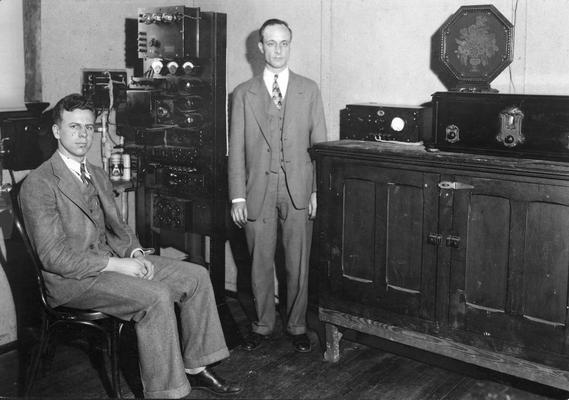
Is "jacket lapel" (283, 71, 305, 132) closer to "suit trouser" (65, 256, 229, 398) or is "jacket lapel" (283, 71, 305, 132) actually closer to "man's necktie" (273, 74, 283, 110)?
"man's necktie" (273, 74, 283, 110)

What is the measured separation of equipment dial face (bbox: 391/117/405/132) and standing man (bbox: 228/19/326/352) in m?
0.44

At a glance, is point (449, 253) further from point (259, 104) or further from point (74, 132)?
point (74, 132)

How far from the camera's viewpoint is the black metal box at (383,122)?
3.64 metres

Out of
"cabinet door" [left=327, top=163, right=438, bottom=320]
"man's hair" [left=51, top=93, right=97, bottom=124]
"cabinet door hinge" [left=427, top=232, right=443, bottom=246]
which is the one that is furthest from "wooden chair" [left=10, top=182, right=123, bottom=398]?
"cabinet door hinge" [left=427, top=232, right=443, bottom=246]

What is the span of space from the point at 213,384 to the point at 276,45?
1815 mm

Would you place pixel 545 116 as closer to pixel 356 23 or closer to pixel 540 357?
pixel 540 357

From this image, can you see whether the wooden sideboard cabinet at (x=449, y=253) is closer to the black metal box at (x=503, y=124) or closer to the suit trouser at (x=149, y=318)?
the black metal box at (x=503, y=124)

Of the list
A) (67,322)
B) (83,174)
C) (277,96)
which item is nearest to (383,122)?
(277,96)

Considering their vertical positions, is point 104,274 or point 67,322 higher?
point 104,274

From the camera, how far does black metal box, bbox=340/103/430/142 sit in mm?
3637

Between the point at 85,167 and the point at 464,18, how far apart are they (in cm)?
202

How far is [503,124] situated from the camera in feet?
10.2

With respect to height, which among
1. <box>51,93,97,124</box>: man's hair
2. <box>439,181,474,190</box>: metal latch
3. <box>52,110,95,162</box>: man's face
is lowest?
<box>439,181,474,190</box>: metal latch

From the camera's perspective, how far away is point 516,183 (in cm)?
296
